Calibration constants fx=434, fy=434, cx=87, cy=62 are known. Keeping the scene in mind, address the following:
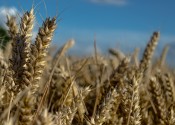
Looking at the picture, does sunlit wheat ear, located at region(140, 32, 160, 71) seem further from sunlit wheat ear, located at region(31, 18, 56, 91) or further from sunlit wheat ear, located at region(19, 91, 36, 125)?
sunlit wheat ear, located at region(19, 91, 36, 125)

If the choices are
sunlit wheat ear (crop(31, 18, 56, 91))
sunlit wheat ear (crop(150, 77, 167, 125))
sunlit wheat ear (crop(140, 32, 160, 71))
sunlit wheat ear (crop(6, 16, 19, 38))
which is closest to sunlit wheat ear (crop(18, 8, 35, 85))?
sunlit wheat ear (crop(31, 18, 56, 91))

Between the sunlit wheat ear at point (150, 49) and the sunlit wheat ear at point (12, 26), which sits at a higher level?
the sunlit wheat ear at point (150, 49)

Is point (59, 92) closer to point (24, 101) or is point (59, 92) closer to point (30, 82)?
point (30, 82)

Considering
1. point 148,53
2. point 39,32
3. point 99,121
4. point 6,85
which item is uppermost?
point 148,53

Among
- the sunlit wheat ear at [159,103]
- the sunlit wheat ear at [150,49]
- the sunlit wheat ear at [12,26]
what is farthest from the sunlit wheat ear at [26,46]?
the sunlit wheat ear at [150,49]

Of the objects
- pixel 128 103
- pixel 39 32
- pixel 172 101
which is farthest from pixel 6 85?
pixel 172 101

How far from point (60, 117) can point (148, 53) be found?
74.5 inches

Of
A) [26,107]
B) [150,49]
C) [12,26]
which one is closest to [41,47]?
[26,107]

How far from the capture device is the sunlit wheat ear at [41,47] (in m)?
1.47

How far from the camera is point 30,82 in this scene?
1466 millimetres

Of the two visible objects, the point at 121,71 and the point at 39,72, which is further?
the point at 121,71

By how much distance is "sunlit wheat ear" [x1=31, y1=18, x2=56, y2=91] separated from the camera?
4.83 feet

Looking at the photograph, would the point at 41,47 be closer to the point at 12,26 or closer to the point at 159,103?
the point at 12,26

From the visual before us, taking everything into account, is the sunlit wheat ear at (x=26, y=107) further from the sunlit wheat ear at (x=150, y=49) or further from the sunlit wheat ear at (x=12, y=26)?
the sunlit wheat ear at (x=150, y=49)
